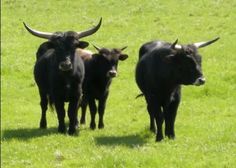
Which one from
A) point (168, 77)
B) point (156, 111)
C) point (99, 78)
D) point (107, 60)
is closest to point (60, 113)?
point (99, 78)

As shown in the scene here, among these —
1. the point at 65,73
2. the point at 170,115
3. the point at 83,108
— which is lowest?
the point at 83,108

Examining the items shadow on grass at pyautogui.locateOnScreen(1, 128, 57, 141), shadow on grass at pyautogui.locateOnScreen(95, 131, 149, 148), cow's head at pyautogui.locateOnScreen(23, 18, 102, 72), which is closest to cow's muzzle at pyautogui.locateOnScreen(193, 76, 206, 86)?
shadow on grass at pyautogui.locateOnScreen(95, 131, 149, 148)

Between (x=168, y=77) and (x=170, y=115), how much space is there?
95cm

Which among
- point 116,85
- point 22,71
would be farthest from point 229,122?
point 22,71

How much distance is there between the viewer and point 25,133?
17.2m

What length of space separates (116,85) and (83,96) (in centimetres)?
566

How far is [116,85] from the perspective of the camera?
24000 millimetres

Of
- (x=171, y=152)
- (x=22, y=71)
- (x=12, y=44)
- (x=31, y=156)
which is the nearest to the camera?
(x=171, y=152)

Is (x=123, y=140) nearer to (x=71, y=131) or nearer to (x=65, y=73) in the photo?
(x=71, y=131)

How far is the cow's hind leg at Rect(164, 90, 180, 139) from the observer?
50.0 feet

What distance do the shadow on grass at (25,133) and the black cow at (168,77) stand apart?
307 centimetres

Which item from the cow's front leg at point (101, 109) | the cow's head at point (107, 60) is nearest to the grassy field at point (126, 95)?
the cow's front leg at point (101, 109)

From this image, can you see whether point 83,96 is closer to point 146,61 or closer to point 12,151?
point 146,61

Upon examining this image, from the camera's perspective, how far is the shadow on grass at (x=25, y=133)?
16.6 m
